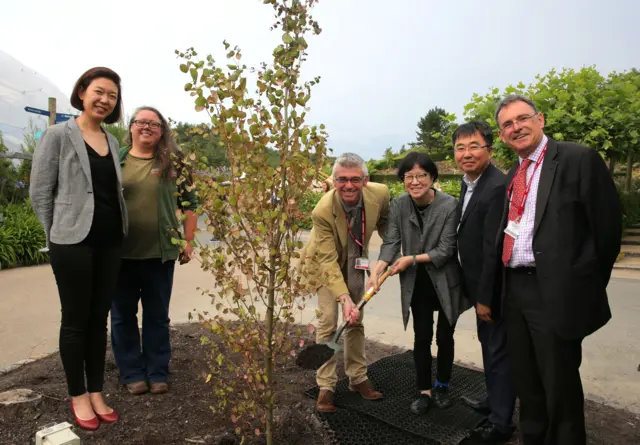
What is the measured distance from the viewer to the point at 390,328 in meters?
4.76

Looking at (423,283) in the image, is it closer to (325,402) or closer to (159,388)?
(325,402)

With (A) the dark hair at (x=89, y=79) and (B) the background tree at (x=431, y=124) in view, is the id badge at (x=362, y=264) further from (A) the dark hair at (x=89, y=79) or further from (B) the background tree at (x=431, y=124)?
(B) the background tree at (x=431, y=124)

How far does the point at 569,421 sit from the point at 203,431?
1.91 m

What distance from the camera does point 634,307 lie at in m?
5.46

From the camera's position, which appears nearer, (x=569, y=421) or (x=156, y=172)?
(x=569, y=421)

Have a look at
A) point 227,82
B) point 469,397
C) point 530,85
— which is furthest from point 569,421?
point 530,85

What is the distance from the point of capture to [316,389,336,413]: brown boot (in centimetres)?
293

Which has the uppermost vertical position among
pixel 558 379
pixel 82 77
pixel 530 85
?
pixel 530 85

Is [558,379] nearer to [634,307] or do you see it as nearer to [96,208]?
[96,208]

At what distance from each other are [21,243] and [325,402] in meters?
7.34

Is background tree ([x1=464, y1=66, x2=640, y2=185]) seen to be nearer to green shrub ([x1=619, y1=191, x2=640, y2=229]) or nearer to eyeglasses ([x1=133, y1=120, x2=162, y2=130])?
green shrub ([x1=619, y1=191, x2=640, y2=229])

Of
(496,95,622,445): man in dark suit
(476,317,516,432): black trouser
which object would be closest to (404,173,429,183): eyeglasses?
(496,95,622,445): man in dark suit

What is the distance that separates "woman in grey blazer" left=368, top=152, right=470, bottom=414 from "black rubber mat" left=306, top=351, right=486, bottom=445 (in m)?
0.11

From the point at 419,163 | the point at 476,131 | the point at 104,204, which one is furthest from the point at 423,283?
the point at 104,204
